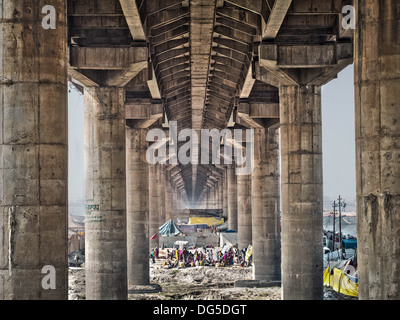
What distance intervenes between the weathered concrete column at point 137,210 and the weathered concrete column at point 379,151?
2250cm

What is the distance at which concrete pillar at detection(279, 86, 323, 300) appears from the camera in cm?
2577

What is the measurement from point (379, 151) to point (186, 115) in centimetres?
3342

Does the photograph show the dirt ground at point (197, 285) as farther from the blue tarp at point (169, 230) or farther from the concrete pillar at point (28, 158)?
the concrete pillar at point (28, 158)

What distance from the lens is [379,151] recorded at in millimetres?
15031

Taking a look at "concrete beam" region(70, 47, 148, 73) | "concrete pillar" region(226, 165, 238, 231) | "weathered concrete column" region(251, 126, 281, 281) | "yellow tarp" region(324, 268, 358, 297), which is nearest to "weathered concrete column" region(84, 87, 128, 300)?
"concrete beam" region(70, 47, 148, 73)

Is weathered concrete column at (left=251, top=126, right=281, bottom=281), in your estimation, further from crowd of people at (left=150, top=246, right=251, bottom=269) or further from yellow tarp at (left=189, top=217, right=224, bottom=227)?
yellow tarp at (left=189, top=217, right=224, bottom=227)

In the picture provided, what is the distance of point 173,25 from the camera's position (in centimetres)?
2598

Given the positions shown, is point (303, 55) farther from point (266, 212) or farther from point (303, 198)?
point (266, 212)

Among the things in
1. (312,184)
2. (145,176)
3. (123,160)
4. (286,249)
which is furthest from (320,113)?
(145,176)

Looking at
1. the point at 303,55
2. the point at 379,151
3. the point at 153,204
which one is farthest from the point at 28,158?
the point at 153,204

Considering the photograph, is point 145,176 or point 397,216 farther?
point 145,176

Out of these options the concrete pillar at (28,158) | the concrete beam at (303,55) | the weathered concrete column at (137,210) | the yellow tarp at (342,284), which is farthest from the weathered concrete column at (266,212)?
the concrete pillar at (28,158)
